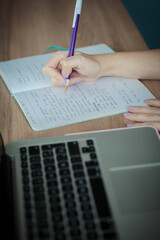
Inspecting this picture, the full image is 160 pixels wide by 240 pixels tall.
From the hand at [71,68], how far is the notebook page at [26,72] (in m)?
0.04

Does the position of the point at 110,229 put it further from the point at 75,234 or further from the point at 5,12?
the point at 5,12

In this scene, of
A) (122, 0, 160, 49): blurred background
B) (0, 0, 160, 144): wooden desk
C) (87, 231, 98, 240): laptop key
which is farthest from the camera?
(122, 0, 160, 49): blurred background

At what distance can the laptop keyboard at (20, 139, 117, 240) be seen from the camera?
0.43 meters

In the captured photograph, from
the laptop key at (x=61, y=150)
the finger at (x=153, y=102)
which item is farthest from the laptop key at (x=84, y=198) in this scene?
the finger at (x=153, y=102)

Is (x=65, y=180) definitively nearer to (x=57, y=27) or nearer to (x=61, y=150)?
(x=61, y=150)

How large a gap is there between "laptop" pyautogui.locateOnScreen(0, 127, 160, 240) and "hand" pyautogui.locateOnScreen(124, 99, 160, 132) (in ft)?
0.30

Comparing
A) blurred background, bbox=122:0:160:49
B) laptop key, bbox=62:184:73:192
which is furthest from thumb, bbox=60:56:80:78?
blurred background, bbox=122:0:160:49

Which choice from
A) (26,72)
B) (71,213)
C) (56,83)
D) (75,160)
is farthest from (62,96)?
(71,213)

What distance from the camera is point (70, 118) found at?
26.4 inches

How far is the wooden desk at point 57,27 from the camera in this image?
0.95 m

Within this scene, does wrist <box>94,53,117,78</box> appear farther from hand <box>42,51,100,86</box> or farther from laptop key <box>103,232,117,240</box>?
laptop key <box>103,232,117,240</box>

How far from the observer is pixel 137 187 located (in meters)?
0.49

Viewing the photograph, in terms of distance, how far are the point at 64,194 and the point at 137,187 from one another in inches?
5.4

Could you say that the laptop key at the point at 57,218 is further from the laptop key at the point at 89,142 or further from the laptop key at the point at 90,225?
the laptop key at the point at 89,142
